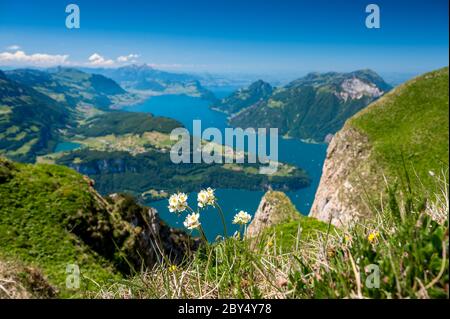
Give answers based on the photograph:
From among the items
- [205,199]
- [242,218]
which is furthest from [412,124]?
[205,199]

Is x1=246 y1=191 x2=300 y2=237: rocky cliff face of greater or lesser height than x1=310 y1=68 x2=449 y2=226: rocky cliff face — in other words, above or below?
below

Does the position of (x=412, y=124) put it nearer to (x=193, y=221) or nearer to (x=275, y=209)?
(x=275, y=209)

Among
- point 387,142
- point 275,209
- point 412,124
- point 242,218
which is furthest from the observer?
point 412,124

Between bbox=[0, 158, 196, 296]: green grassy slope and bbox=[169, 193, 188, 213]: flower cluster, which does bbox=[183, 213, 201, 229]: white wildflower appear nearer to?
bbox=[169, 193, 188, 213]: flower cluster

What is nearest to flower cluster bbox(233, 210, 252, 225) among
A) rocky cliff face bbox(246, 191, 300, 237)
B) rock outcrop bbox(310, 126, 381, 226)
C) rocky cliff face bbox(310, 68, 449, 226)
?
rocky cliff face bbox(310, 68, 449, 226)

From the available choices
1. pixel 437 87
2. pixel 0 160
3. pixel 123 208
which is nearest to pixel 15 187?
pixel 0 160

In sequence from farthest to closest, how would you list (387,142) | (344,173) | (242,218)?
1. (344,173)
2. (387,142)
3. (242,218)

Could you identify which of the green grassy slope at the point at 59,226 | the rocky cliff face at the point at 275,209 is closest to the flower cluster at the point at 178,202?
the green grassy slope at the point at 59,226

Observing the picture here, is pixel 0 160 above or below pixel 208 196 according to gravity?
below
